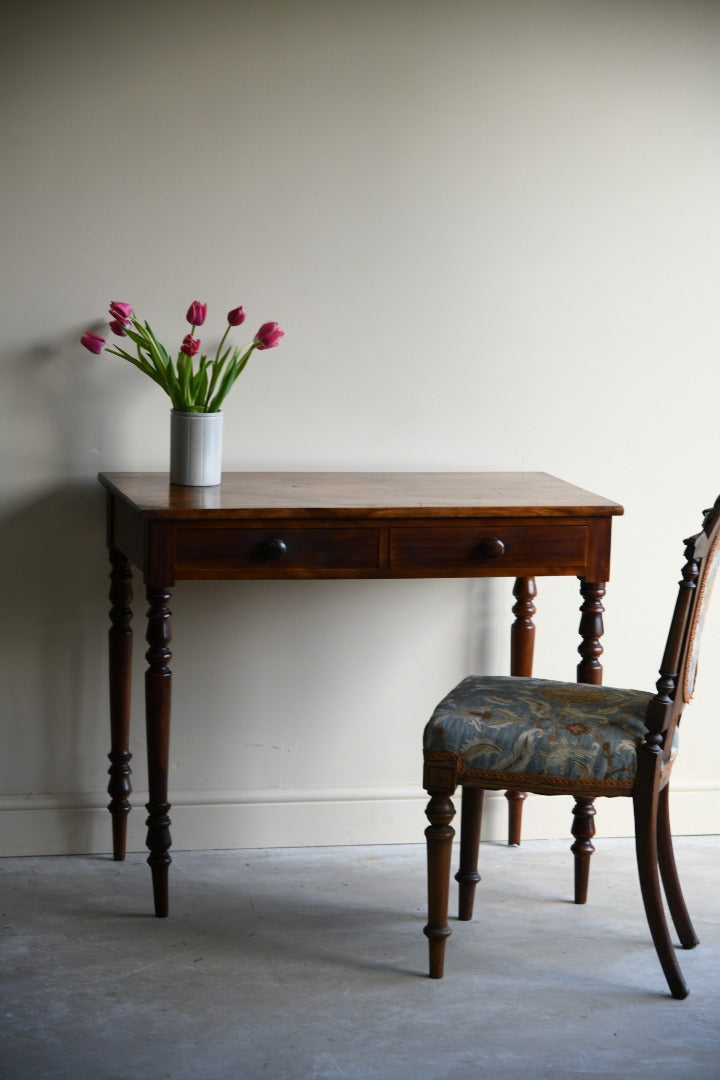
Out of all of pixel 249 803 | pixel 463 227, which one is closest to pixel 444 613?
pixel 249 803

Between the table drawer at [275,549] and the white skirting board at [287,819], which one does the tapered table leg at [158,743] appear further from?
the white skirting board at [287,819]

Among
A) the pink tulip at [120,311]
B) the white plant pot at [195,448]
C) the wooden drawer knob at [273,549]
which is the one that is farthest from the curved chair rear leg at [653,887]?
the pink tulip at [120,311]

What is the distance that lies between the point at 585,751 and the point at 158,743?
2.85 feet

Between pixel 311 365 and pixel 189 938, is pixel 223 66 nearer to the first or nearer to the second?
pixel 311 365

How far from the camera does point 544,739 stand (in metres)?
2.43

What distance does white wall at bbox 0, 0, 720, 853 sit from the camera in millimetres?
3006

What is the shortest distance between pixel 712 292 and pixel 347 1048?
2.01m

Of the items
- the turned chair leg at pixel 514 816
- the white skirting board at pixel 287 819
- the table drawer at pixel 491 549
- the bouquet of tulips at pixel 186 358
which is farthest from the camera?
the turned chair leg at pixel 514 816

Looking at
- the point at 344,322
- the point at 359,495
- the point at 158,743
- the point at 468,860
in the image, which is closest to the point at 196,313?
the point at 344,322

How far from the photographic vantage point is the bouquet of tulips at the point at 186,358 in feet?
9.27

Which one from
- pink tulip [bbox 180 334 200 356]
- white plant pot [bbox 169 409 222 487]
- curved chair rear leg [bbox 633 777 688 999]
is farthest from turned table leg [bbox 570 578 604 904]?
pink tulip [bbox 180 334 200 356]

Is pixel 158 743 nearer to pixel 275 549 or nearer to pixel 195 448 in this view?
pixel 275 549

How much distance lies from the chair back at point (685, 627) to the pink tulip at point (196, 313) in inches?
45.3

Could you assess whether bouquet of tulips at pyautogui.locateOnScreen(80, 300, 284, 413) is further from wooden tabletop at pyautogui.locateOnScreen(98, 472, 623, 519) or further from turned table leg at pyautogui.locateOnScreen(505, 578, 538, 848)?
turned table leg at pyautogui.locateOnScreen(505, 578, 538, 848)
